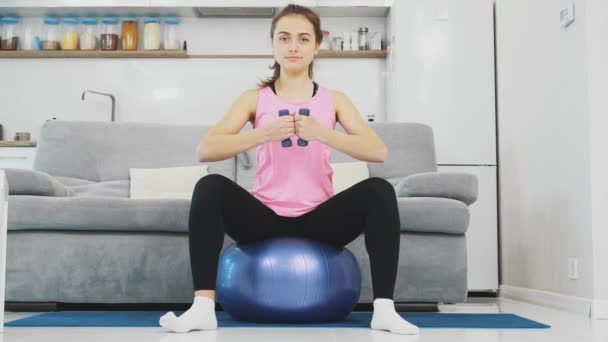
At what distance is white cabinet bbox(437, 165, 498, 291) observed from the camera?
13.3ft

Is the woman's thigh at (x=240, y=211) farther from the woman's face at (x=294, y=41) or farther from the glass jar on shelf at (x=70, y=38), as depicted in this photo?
the glass jar on shelf at (x=70, y=38)

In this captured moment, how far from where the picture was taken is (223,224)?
212 cm

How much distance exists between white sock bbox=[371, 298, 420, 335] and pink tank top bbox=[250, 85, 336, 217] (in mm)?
365

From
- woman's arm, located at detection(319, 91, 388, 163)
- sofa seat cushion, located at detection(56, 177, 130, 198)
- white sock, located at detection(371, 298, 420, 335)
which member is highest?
woman's arm, located at detection(319, 91, 388, 163)

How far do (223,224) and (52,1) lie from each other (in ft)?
11.8

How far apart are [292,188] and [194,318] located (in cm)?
50

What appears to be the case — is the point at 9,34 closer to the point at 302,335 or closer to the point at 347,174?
the point at 347,174

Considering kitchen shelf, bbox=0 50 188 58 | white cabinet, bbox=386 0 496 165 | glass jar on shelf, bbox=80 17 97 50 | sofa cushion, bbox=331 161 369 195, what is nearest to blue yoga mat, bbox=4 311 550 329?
sofa cushion, bbox=331 161 369 195

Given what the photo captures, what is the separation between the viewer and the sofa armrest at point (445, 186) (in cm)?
294

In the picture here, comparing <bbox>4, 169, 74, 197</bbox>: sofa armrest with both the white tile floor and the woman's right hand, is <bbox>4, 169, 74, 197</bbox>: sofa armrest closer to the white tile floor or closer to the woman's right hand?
the white tile floor

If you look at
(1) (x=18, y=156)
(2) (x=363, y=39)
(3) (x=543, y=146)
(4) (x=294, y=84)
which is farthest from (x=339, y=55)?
(4) (x=294, y=84)

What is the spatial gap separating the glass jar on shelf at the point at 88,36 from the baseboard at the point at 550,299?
129 inches

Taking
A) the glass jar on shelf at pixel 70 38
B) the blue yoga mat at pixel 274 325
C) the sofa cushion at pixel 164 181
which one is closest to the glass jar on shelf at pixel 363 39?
the glass jar on shelf at pixel 70 38

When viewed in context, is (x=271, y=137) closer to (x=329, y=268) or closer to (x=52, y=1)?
(x=329, y=268)
